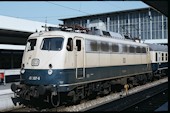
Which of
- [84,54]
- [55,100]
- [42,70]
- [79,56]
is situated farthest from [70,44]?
[55,100]

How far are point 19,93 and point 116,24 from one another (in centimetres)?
6886

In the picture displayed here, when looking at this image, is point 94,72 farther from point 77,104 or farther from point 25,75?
point 25,75

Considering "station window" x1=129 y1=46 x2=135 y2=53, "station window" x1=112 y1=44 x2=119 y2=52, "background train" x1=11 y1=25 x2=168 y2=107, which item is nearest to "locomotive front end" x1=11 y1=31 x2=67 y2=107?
"background train" x1=11 y1=25 x2=168 y2=107

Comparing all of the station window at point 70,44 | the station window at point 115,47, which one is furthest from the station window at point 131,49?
the station window at point 70,44

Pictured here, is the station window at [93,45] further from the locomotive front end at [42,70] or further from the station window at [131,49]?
the station window at [131,49]

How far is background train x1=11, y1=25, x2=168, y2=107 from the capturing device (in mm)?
11531

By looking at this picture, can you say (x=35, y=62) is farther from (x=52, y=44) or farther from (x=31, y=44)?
(x=31, y=44)

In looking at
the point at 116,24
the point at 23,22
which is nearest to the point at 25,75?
the point at 23,22

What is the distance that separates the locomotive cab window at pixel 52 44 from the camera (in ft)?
39.4

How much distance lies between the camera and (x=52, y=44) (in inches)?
479

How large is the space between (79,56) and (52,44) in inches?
51.7

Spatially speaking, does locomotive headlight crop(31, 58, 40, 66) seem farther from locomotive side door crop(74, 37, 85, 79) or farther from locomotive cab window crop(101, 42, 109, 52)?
locomotive cab window crop(101, 42, 109, 52)

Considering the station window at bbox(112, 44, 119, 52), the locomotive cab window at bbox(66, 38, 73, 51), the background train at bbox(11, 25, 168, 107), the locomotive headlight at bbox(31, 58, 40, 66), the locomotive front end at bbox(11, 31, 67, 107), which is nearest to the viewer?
the locomotive front end at bbox(11, 31, 67, 107)

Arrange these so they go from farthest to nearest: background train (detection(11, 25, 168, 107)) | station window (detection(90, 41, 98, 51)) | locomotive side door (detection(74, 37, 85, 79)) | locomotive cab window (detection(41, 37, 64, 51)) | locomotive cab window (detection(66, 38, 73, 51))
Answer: station window (detection(90, 41, 98, 51)), locomotive side door (detection(74, 37, 85, 79)), locomotive cab window (detection(66, 38, 73, 51)), locomotive cab window (detection(41, 37, 64, 51)), background train (detection(11, 25, 168, 107))
